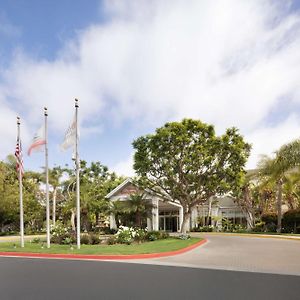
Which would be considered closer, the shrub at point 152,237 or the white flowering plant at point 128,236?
the white flowering plant at point 128,236

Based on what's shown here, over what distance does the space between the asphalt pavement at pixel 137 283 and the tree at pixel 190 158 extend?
14.9 metres

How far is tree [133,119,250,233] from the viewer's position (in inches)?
1116

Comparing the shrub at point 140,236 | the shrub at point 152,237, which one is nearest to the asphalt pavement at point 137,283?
the shrub at point 140,236

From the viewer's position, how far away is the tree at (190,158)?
28.3 m

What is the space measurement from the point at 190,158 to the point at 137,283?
18.4m

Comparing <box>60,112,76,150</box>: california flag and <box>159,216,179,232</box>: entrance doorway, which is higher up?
<box>60,112,76,150</box>: california flag

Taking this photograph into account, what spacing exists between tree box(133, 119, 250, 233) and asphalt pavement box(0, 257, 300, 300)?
1494 cm

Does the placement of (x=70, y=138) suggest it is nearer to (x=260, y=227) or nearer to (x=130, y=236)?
(x=130, y=236)

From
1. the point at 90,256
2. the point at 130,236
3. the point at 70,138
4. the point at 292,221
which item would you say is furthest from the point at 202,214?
the point at 90,256

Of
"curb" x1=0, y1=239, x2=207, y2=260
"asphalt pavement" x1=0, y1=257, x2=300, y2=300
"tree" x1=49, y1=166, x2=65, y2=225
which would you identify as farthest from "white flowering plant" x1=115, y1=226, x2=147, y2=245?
"tree" x1=49, y1=166, x2=65, y2=225

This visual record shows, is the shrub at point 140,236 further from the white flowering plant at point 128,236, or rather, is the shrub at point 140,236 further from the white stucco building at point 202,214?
the white stucco building at point 202,214

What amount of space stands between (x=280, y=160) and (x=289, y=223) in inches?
257

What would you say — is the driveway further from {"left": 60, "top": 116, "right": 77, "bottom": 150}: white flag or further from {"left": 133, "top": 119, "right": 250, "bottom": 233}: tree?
{"left": 133, "top": 119, "right": 250, "bottom": 233}: tree

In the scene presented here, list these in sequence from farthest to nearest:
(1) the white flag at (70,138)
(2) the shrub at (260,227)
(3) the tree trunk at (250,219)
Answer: (3) the tree trunk at (250,219) → (2) the shrub at (260,227) → (1) the white flag at (70,138)
